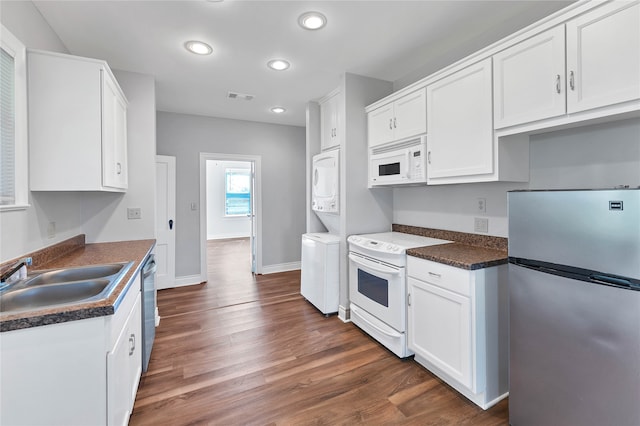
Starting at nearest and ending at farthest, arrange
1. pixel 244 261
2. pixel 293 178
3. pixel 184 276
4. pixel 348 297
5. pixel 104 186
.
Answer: pixel 104 186 → pixel 348 297 → pixel 184 276 → pixel 293 178 → pixel 244 261

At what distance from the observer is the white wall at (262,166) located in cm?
425

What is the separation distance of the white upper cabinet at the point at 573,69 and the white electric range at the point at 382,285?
1176 millimetres

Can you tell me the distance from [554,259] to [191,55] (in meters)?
3.05

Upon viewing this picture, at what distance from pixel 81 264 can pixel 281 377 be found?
1551 millimetres

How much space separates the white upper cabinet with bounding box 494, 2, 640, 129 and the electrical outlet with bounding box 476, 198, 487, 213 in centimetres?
67

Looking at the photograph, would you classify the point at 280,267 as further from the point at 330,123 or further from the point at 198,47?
the point at 198,47

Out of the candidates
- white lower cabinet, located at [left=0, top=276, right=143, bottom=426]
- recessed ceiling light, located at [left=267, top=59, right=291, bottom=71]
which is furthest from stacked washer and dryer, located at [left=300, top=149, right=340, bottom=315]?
white lower cabinet, located at [left=0, top=276, right=143, bottom=426]

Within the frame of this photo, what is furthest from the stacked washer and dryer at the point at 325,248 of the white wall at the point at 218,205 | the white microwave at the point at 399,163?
the white wall at the point at 218,205

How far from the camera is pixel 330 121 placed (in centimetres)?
354

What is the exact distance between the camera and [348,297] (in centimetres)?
309

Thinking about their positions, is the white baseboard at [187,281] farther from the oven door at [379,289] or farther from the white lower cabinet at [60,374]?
the white lower cabinet at [60,374]

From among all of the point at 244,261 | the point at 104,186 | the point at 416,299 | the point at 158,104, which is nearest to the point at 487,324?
the point at 416,299

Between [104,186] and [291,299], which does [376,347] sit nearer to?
[291,299]

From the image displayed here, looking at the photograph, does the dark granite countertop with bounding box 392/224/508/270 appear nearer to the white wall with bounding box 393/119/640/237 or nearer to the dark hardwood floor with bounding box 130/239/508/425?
the white wall with bounding box 393/119/640/237
